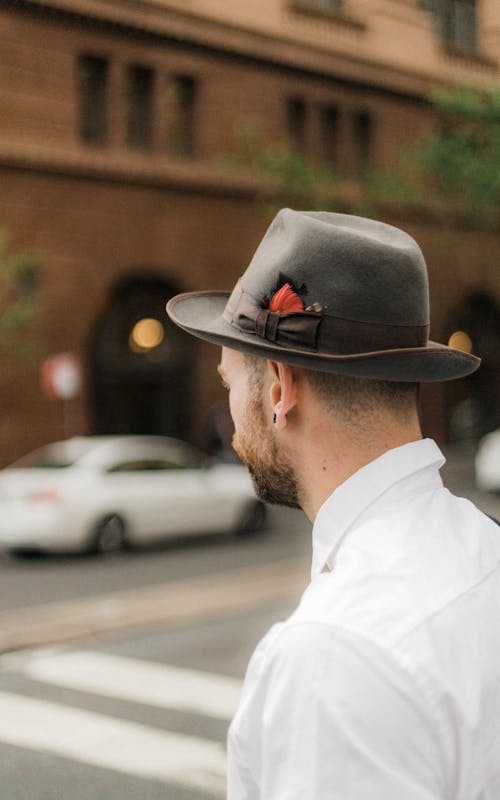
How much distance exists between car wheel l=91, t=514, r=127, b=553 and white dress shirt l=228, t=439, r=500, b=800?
14.3m

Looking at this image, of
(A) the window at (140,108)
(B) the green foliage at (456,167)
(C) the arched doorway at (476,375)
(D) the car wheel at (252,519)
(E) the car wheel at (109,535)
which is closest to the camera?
(E) the car wheel at (109,535)

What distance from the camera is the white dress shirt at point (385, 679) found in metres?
1.26

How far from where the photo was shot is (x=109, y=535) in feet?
51.5

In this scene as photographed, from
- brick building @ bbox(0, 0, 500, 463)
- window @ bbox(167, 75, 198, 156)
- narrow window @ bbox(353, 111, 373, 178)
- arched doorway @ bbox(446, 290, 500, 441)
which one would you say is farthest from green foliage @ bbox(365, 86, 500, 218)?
arched doorway @ bbox(446, 290, 500, 441)

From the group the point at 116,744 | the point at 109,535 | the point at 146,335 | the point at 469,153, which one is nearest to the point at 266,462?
the point at 116,744

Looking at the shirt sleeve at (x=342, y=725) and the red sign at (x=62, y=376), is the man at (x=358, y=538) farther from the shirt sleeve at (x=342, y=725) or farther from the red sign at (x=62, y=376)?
the red sign at (x=62, y=376)

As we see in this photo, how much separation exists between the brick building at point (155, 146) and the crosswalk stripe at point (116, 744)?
1633cm

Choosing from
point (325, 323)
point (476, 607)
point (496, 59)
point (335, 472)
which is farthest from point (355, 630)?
point (496, 59)

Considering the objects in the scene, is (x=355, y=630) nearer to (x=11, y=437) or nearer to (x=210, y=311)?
(x=210, y=311)

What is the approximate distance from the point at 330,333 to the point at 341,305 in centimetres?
4

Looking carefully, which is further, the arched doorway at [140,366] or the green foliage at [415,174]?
the arched doorway at [140,366]

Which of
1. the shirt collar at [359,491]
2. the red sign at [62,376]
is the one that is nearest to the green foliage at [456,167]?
the red sign at [62,376]

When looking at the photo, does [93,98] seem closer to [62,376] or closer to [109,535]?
[62,376]

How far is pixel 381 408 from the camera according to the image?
1.65m
